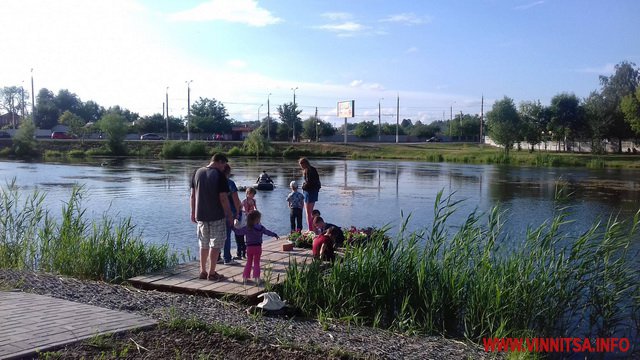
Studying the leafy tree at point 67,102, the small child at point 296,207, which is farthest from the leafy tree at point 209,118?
the small child at point 296,207

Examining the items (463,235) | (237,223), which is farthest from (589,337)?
(237,223)

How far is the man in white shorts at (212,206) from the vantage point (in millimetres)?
8461

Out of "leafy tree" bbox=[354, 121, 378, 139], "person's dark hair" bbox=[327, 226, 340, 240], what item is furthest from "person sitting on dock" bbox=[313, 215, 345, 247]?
"leafy tree" bbox=[354, 121, 378, 139]

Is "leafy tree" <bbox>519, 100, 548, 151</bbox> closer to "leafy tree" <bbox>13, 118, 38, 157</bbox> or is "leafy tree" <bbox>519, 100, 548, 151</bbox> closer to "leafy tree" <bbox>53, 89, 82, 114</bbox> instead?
"leafy tree" <bbox>13, 118, 38, 157</bbox>

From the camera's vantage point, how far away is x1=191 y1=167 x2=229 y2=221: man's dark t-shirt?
27.7 feet

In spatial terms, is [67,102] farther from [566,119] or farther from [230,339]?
[230,339]

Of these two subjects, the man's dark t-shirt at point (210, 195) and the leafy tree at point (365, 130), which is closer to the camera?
the man's dark t-shirt at point (210, 195)

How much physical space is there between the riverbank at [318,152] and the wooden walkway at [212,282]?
187 feet

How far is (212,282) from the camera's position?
8648 mm

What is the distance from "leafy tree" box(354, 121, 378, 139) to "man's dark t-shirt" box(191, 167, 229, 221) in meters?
100

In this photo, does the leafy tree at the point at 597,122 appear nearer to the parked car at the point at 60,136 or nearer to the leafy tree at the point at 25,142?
the leafy tree at the point at 25,142

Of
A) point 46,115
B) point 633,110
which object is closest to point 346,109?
point 633,110

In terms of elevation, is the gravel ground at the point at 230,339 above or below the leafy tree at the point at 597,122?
below

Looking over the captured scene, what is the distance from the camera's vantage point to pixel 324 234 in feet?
32.8
